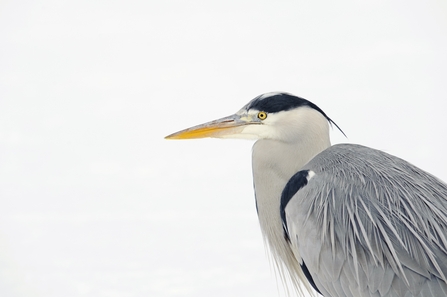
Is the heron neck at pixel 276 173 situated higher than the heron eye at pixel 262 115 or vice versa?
the heron eye at pixel 262 115

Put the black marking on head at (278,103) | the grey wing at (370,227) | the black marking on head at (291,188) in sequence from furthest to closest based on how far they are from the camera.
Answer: the black marking on head at (278,103) → the black marking on head at (291,188) → the grey wing at (370,227)

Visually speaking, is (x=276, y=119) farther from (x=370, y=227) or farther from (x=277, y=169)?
(x=370, y=227)

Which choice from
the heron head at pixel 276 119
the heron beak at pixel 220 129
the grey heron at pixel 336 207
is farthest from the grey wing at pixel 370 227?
the heron beak at pixel 220 129

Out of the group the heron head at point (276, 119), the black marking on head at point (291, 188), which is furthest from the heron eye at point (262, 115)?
the black marking on head at point (291, 188)

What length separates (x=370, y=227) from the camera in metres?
1.55

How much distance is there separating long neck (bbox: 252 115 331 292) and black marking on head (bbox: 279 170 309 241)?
1.9 inches

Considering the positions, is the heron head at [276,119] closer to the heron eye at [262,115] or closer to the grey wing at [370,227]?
the heron eye at [262,115]

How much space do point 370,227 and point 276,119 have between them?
0.47 m

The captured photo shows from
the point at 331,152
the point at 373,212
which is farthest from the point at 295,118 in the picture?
the point at 373,212

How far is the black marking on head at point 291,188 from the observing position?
1.72m

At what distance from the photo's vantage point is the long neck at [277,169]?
1.83 metres

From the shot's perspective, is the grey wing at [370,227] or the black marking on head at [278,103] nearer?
the grey wing at [370,227]

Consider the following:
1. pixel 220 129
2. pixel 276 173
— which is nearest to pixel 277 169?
pixel 276 173

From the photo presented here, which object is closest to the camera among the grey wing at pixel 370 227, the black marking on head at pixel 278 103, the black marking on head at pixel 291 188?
the grey wing at pixel 370 227
